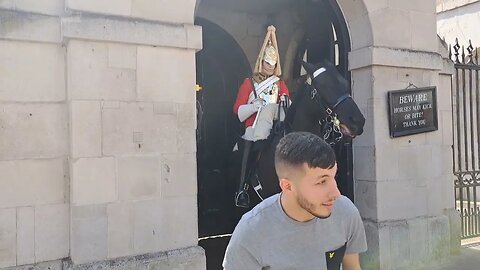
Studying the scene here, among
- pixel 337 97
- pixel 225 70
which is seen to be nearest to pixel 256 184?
pixel 337 97

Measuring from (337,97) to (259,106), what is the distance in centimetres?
100

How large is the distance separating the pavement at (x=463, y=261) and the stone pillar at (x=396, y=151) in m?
0.12

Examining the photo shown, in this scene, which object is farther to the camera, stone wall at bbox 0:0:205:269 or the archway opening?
the archway opening

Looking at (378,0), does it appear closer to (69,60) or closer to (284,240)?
(69,60)

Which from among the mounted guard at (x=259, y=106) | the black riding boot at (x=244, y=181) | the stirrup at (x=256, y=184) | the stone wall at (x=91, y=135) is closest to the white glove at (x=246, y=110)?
the mounted guard at (x=259, y=106)

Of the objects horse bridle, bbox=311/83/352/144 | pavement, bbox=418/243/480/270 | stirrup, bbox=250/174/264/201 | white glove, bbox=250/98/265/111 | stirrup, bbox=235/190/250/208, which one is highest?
white glove, bbox=250/98/265/111

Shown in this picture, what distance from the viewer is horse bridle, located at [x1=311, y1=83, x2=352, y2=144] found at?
14.9 ft

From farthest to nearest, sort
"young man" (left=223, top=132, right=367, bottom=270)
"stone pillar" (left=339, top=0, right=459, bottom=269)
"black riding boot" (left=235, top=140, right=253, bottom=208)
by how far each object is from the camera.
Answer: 1. "stone pillar" (left=339, top=0, right=459, bottom=269)
2. "black riding boot" (left=235, top=140, right=253, bottom=208)
3. "young man" (left=223, top=132, right=367, bottom=270)

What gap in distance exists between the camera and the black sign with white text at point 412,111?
18.6 feet

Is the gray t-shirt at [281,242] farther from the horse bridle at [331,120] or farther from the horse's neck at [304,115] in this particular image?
the horse's neck at [304,115]

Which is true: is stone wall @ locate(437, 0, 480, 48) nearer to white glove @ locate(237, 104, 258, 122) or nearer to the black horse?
the black horse

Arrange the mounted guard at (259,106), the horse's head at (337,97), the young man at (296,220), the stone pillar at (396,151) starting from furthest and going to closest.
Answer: the stone pillar at (396,151), the mounted guard at (259,106), the horse's head at (337,97), the young man at (296,220)

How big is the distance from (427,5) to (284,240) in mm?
5172

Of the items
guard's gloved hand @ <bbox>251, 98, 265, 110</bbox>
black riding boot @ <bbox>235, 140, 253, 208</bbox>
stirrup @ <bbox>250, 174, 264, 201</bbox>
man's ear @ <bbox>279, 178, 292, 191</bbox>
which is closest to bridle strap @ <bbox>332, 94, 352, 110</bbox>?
guard's gloved hand @ <bbox>251, 98, 265, 110</bbox>
